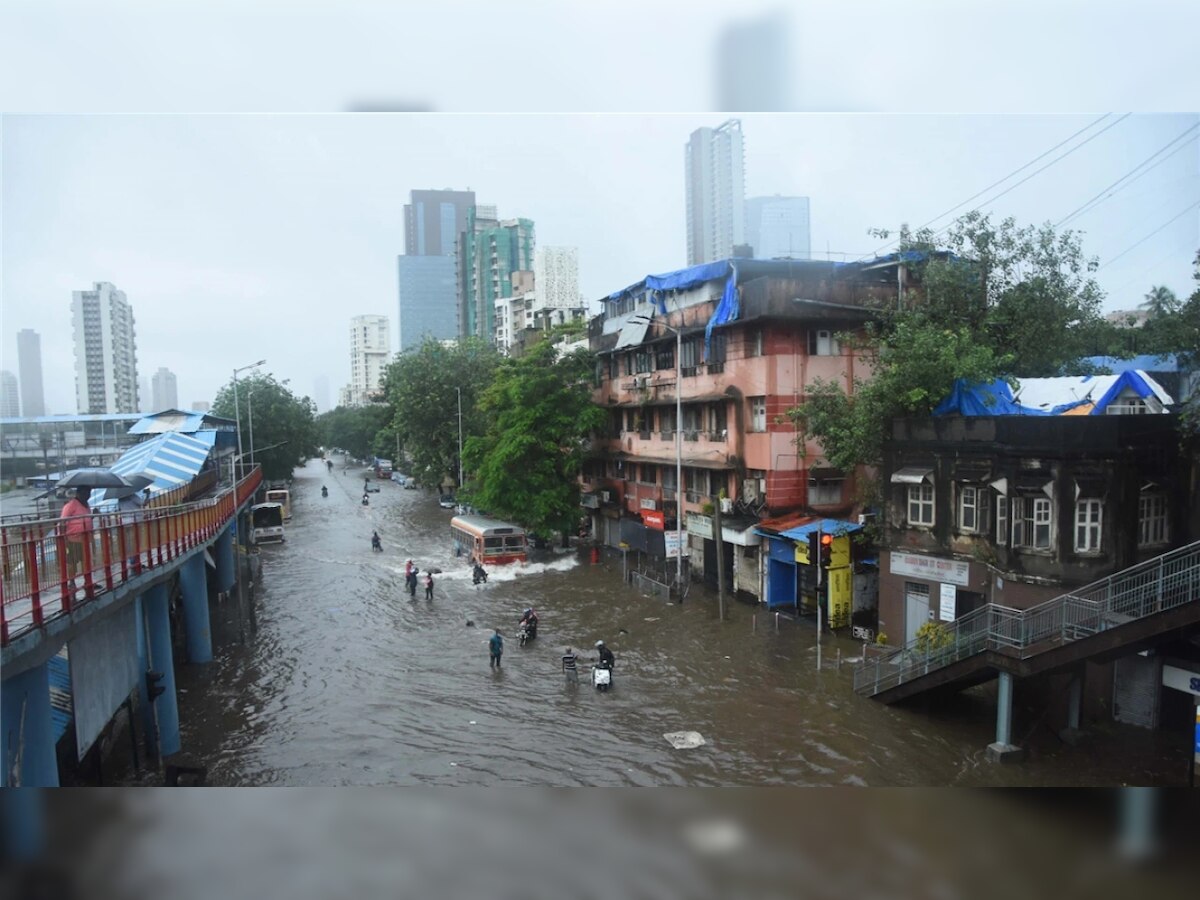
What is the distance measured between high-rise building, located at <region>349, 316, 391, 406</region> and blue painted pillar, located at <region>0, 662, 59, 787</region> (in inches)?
127

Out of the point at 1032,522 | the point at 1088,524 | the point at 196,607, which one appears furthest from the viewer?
the point at 196,607

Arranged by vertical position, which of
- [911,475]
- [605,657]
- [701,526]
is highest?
[911,475]

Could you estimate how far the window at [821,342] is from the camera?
23.0 ft

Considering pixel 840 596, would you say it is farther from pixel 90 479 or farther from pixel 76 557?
pixel 90 479

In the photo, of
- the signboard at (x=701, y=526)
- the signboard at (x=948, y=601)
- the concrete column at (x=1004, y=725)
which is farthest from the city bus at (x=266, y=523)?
the concrete column at (x=1004, y=725)

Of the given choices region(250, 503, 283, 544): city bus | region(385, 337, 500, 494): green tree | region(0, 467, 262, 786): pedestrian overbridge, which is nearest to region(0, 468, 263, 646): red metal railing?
region(0, 467, 262, 786): pedestrian overbridge

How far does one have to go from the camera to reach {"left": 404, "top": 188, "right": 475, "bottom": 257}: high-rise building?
579 cm

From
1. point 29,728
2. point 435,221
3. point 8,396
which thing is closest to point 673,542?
point 435,221

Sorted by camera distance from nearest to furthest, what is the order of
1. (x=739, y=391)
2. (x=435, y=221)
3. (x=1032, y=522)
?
(x=1032, y=522)
(x=435, y=221)
(x=739, y=391)

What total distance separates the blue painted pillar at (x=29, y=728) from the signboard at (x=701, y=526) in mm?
5454

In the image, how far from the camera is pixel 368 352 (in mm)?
6965

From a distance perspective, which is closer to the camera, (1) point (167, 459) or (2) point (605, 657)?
(1) point (167, 459)

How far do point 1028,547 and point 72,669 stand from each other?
7.12 meters

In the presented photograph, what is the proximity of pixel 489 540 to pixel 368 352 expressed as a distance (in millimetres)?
3679
